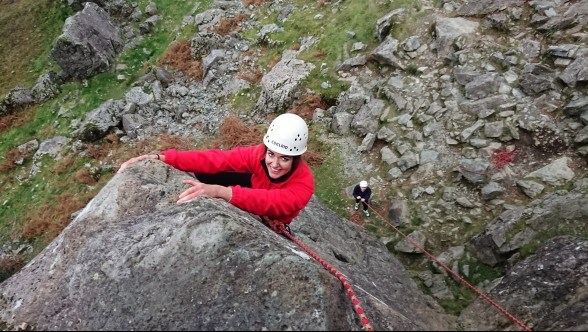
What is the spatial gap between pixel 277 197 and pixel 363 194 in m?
8.35

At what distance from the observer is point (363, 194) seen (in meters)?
13.9

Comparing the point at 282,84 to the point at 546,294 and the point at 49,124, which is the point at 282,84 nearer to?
the point at 49,124

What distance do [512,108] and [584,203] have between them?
4572 mm

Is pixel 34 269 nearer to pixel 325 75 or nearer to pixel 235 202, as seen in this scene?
pixel 235 202

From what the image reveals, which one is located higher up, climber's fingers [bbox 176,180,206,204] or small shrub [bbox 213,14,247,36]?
climber's fingers [bbox 176,180,206,204]

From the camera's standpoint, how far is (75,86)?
23469mm

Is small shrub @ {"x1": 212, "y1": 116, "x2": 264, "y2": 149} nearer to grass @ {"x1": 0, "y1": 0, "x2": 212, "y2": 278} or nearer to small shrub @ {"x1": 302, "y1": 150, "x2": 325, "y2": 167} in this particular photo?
grass @ {"x1": 0, "y1": 0, "x2": 212, "y2": 278}

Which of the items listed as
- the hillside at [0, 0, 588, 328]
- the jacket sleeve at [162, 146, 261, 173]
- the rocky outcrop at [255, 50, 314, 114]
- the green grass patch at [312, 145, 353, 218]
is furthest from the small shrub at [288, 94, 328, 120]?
the jacket sleeve at [162, 146, 261, 173]

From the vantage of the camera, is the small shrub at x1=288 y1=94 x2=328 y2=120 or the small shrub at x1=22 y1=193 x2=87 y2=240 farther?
the small shrub at x1=288 y1=94 x2=328 y2=120

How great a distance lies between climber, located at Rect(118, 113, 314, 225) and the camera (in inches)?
233

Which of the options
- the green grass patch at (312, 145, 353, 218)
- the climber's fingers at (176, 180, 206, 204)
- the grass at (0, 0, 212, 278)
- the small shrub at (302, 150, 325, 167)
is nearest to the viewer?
the climber's fingers at (176, 180, 206, 204)

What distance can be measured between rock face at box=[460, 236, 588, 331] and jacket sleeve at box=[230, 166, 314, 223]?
9.89ft

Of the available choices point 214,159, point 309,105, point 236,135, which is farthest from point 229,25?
point 214,159

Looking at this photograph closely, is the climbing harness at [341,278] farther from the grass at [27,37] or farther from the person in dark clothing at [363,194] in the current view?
the grass at [27,37]
